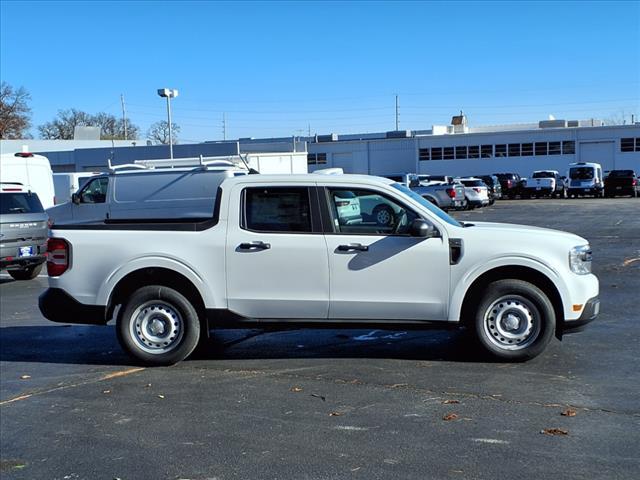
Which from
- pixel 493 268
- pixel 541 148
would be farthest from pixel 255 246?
pixel 541 148

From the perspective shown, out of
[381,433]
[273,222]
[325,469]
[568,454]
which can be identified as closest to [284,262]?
[273,222]

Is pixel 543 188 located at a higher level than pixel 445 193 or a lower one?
higher

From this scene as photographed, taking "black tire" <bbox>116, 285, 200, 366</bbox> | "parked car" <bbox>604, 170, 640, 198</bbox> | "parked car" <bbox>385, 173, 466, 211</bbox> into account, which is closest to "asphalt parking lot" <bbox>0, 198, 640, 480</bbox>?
"black tire" <bbox>116, 285, 200, 366</bbox>

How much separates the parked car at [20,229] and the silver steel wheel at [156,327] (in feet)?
23.9

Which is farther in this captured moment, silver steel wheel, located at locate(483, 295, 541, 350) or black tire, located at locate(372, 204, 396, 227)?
black tire, located at locate(372, 204, 396, 227)

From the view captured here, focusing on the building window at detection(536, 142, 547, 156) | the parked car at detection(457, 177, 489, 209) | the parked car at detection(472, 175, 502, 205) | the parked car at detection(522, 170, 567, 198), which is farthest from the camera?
the building window at detection(536, 142, 547, 156)

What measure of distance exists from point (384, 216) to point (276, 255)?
1121 mm

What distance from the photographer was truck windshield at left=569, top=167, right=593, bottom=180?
151 feet

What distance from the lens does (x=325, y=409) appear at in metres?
5.81

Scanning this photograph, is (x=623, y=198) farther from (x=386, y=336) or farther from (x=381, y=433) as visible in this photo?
(x=381, y=433)

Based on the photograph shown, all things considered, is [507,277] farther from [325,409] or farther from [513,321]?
[325,409]

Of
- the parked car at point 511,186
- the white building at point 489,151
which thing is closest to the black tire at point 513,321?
the parked car at point 511,186

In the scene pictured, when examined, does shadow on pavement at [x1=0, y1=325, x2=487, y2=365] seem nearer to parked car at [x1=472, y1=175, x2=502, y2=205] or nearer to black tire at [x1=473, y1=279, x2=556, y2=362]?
black tire at [x1=473, y1=279, x2=556, y2=362]

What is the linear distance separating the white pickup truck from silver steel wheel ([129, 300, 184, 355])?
→ 10 mm
